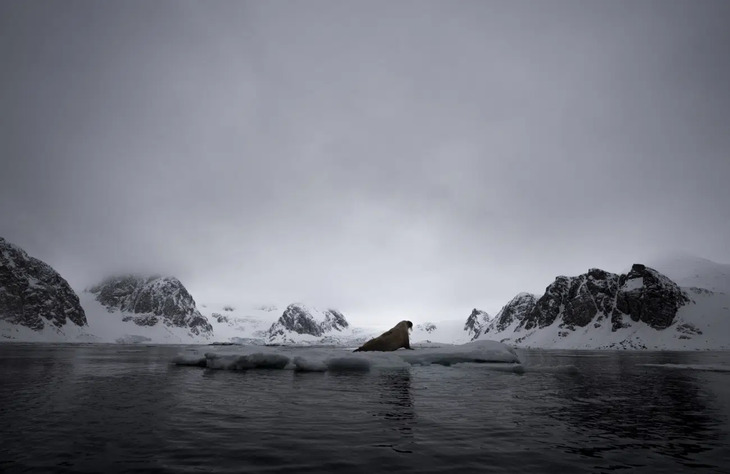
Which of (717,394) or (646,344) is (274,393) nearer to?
(717,394)

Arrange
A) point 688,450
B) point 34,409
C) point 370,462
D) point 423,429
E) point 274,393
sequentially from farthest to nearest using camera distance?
point 274,393 → point 34,409 → point 423,429 → point 688,450 → point 370,462

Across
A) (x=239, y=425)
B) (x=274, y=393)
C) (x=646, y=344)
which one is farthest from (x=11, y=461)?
(x=646, y=344)

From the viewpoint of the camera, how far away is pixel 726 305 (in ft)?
588

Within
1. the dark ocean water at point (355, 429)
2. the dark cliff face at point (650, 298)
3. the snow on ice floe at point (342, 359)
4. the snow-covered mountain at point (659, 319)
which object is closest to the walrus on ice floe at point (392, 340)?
the snow on ice floe at point (342, 359)

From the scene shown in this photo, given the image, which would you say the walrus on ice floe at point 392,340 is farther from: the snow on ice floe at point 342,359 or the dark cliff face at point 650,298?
the dark cliff face at point 650,298

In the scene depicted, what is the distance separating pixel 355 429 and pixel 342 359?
2021 cm

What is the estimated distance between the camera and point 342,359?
3112cm

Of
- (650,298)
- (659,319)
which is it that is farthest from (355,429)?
(650,298)

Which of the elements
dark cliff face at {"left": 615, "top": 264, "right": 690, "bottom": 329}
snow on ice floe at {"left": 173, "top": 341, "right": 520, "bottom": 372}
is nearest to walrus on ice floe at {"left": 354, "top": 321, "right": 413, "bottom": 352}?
snow on ice floe at {"left": 173, "top": 341, "right": 520, "bottom": 372}

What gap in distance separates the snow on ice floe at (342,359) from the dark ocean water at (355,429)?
10595 mm

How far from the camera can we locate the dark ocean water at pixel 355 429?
8.26 metres

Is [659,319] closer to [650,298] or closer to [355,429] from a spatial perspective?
[650,298]

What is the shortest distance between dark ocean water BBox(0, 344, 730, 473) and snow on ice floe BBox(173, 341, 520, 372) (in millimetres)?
10595

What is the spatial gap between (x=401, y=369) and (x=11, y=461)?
2789 centimetres
